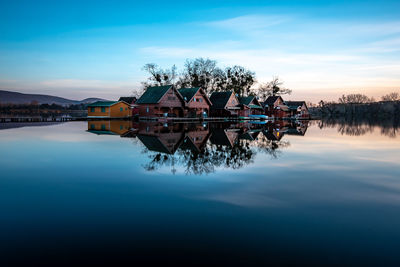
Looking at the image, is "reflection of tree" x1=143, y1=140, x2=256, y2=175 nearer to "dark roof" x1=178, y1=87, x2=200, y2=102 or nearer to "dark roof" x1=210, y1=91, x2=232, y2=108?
"dark roof" x1=178, y1=87, x2=200, y2=102

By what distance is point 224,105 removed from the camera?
5719cm

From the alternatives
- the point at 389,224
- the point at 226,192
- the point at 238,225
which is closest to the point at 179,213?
the point at 238,225

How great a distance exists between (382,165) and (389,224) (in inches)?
293

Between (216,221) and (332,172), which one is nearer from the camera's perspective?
(216,221)

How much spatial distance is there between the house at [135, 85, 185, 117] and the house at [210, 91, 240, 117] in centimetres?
1050

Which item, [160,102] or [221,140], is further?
[160,102]

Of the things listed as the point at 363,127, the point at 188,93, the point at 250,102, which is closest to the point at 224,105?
the point at 188,93

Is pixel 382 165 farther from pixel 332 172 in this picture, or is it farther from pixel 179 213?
pixel 179 213

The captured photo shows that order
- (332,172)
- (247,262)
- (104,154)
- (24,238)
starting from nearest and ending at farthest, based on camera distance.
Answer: (247,262) → (24,238) → (332,172) → (104,154)

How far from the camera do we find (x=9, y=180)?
29.1 ft

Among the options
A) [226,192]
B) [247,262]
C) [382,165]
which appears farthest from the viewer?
[382,165]

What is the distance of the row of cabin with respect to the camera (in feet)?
155

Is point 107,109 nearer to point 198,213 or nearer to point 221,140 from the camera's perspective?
point 221,140

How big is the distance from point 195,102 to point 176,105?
181 inches
